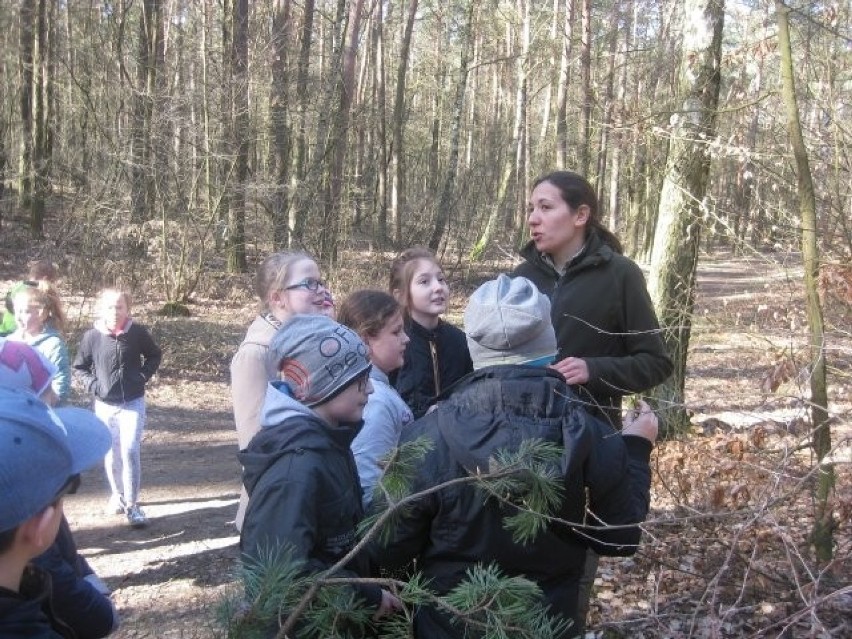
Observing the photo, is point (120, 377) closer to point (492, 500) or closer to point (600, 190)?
point (492, 500)

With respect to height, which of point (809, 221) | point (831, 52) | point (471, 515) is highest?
point (831, 52)

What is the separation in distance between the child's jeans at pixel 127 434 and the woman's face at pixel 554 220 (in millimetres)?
3678

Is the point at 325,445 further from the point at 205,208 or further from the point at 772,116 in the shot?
the point at 205,208

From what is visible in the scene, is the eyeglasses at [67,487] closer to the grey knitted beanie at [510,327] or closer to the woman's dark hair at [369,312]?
the grey knitted beanie at [510,327]

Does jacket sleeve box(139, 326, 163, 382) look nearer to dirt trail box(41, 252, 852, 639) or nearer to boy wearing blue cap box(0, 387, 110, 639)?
dirt trail box(41, 252, 852, 639)

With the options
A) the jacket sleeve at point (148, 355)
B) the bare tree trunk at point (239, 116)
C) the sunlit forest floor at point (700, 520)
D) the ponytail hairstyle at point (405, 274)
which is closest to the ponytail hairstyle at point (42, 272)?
the jacket sleeve at point (148, 355)

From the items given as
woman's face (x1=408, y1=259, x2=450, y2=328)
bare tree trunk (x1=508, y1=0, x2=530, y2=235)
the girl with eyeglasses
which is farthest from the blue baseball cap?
bare tree trunk (x1=508, y1=0, x2=530, y2=235)

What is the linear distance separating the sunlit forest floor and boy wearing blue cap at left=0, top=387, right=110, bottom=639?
338mm

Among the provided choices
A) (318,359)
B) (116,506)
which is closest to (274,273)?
(318,359)

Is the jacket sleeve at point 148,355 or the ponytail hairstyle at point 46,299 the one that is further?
the jacket sleeve at point 148,355

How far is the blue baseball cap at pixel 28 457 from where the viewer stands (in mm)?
1397

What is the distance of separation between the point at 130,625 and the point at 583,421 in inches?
134

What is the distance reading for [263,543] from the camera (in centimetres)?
182

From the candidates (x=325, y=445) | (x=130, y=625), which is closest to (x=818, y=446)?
(x=325, y=445)
